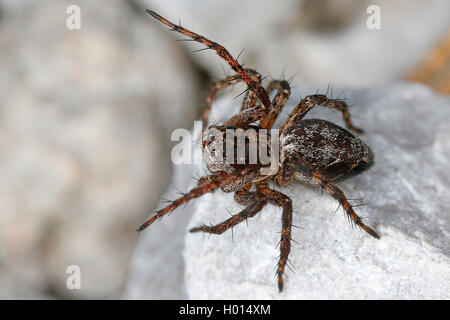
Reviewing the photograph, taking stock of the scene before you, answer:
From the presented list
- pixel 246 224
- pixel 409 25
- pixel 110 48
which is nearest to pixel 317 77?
pixel 409 25

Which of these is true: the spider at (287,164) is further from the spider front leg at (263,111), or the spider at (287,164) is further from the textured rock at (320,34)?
the textured rock at (320,34)

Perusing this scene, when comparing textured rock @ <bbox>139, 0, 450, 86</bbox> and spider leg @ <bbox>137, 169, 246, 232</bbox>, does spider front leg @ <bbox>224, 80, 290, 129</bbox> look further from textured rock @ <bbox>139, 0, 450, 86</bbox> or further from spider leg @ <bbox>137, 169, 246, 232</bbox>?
textured rock @ <bbox>139, 0, 450, 86</bbox>

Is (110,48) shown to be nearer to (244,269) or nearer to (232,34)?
(232,34)
